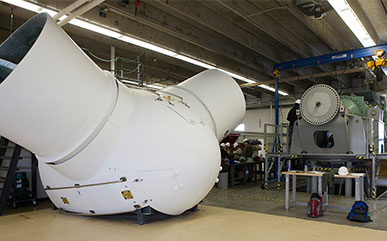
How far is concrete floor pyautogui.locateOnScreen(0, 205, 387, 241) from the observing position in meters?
3.18

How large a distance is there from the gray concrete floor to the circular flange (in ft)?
5.61

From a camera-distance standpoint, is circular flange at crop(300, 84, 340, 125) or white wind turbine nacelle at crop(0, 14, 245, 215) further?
circular flange at crop(300, 84, 340, 125)

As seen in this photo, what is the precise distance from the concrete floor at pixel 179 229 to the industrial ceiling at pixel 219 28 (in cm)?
230

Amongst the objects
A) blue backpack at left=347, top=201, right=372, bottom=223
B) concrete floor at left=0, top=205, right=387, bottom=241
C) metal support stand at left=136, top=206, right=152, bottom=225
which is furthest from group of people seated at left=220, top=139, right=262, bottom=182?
metal support stand at left=136, top=206, right=152, bottom=225

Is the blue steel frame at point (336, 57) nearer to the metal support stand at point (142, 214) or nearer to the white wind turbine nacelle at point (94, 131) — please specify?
the white wind turbine nacelle at point (94, 131)

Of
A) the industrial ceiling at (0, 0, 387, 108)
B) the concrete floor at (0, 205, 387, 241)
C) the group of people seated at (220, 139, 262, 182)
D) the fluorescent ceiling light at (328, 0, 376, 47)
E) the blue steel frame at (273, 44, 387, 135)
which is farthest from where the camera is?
the group of people seated at (220, 139, 262, 182)

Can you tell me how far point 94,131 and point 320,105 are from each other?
204 inches

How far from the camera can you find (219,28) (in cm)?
663

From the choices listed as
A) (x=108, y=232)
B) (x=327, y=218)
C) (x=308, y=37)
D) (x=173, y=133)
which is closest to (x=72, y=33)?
(x=173, y=133)

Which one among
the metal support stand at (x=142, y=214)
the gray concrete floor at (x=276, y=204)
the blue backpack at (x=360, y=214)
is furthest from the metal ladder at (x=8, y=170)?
the blue backpack at (x=360, y=214)

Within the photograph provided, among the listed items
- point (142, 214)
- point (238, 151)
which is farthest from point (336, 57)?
point (142, 214)

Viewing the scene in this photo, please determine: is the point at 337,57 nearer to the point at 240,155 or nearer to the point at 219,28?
the point at 219,28

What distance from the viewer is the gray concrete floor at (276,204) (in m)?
→ 4.43

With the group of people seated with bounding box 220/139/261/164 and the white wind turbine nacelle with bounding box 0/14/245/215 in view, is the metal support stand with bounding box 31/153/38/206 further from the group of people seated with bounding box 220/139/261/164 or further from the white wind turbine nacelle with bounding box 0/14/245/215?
the group of people seated with bounding box 220/139/261/164
